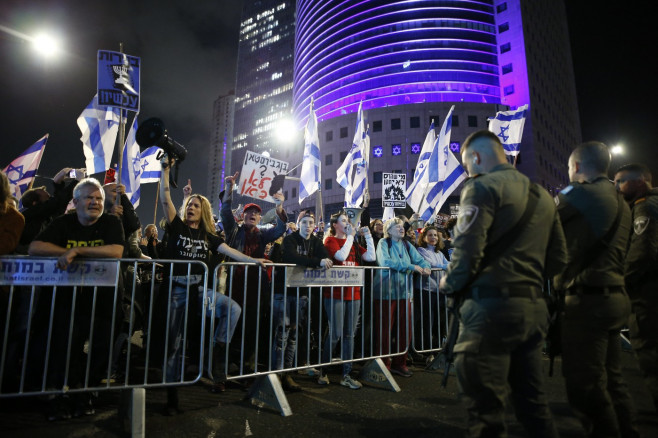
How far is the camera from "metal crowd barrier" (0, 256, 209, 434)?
310cm

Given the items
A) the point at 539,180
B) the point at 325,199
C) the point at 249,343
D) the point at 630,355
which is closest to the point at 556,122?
the point at 539,180

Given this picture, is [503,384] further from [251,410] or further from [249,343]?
[249,343]

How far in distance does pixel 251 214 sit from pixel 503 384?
4.15 meters

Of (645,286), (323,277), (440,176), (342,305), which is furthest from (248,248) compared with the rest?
(440,176)

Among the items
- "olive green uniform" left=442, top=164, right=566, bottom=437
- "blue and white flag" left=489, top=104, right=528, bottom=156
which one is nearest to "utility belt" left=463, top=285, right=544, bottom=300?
"olive green uniform" left=442, top=164, right=566, bottom=437

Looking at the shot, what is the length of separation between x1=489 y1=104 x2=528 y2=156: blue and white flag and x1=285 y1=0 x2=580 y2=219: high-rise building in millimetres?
35974

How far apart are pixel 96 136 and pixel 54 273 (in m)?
6.66

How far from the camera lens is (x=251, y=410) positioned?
12.1ft

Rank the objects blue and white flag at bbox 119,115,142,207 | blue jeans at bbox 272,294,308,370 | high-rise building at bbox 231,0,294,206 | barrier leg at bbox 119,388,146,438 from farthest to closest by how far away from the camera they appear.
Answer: high-rise building at bbox 231,0,294,206 → blue and white flag at bbox 119,115,142,207 → blue jeans at bbox 272,294,308,370 → barrier leg at bbox 119,388,146,438

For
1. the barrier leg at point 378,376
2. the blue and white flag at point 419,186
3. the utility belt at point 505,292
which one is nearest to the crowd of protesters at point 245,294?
the utility belt at point 505,292

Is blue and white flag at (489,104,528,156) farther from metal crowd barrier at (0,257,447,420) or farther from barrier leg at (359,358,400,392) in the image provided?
barrier leg at (359,358,400,392)

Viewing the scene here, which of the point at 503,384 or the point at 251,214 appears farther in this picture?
the point at 251,214

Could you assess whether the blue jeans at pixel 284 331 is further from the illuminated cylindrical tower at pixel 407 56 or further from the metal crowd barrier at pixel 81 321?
the illuminated cylindrical tower at pixel 407 56

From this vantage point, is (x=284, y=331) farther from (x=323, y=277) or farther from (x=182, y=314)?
(x=182, y=314)
